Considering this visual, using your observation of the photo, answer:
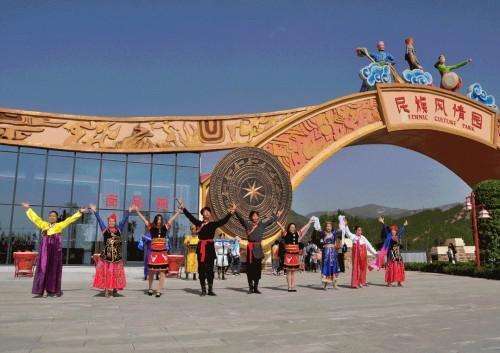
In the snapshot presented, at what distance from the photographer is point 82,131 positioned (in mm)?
18547

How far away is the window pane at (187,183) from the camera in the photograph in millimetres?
19547

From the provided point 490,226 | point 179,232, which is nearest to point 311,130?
point 179,232

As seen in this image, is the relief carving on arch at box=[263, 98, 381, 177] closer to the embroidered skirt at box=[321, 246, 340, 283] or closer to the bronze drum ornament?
the bronze drum ornament

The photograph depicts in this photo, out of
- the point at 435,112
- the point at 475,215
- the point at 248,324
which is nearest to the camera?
the point at 248,324

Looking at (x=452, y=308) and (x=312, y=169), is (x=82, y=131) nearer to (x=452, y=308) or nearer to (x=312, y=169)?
(x=312, y=169)

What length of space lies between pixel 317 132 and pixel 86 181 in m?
10.5

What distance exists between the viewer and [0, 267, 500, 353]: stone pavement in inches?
155

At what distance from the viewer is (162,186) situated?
1955 cm

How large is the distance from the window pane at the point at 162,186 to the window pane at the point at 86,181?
239 centimetres

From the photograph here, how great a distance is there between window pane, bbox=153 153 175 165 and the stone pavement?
11.6 m

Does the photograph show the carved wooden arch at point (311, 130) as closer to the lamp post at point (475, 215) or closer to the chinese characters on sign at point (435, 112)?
the chinese characters on sign at point (435, 112)

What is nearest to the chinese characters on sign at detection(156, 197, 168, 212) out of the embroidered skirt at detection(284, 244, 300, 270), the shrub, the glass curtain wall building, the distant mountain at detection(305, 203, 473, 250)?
the glass curtain wall building

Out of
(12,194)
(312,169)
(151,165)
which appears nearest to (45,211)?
(12,194)

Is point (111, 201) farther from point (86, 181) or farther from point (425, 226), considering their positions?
point (425, 226)
